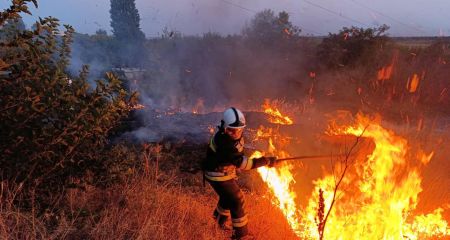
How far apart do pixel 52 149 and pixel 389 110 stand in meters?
14.5

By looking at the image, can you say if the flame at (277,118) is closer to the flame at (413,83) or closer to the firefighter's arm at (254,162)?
the firefighter's arm at (254,162)

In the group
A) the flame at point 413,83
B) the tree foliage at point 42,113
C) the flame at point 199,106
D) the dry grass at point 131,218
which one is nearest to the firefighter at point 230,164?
the dry grass at point 131,218

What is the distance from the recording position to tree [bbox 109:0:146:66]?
29.7 meters

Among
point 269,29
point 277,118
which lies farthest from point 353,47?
point 277,118

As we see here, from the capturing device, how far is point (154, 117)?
1178 cm

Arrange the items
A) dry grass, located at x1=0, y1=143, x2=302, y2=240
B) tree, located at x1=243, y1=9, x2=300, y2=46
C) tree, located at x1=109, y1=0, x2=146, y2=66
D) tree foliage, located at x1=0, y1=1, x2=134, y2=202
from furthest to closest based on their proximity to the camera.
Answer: tree, located at x1=109, y1=0, x2=146, y2=66, tree, located at x1=243, y1=9, x2=300, y2=46, tree foliage, located at x1=0, y1=1, x2=134, y2=202, dry grass, located at x1=0, y1=143, x2=302, y2=240

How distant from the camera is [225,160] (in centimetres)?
470

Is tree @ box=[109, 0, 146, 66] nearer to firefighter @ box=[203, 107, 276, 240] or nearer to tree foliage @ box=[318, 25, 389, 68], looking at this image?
tree foliage @ box=[318, 25, 389, 68]

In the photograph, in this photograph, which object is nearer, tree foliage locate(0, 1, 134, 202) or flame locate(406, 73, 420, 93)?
tree foliage locate(0, 1, 134, 202)

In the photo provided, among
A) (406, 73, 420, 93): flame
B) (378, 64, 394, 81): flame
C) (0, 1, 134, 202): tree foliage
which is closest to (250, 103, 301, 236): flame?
(0, 1, 134, 202): tree foliage

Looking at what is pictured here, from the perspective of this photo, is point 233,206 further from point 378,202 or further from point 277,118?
point 277,118

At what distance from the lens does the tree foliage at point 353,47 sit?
767 inches

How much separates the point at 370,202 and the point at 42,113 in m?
4.71

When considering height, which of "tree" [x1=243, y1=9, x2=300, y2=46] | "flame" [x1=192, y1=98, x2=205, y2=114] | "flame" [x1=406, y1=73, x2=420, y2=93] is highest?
"tree" [x1=243, y1=9, x2=300, y2=46]
